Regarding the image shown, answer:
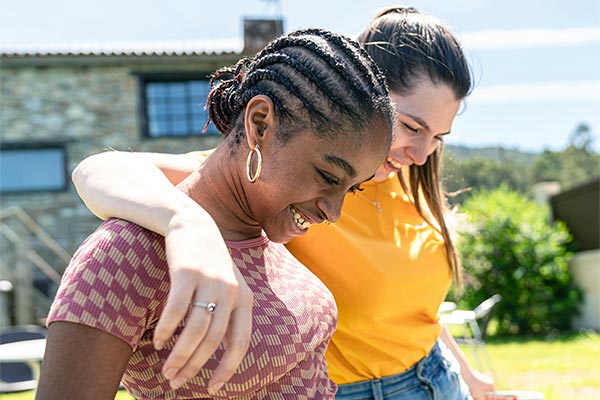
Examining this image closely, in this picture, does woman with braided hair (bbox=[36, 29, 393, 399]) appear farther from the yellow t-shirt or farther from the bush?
the bush

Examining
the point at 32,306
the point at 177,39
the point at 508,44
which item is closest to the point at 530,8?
the point at 508,44

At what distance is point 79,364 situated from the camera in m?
0.87

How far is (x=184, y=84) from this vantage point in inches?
557

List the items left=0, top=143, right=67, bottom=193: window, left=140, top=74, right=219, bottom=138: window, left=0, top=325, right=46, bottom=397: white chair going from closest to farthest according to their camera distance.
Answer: left=0, top=325, right=46, bottom=397: white chair < left=0, top=143, right=67, bottom=193: window < left=140, top=74, right=219, bottom=138: window

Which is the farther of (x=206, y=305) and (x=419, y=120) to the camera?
(x=419, y=120)

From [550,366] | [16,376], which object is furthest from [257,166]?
[550,366]

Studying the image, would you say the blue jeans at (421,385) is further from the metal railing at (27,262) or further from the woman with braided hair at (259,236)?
the metal railing at (27,262)

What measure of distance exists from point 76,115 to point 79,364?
13426mm

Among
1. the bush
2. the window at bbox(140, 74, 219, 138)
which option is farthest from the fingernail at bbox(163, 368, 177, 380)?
the window at bbox(140, 74, 219, 138)

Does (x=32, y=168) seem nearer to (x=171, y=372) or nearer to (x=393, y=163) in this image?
(x=393, y=163)

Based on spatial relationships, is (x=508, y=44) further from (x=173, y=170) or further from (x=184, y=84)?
(x=173, y=170)

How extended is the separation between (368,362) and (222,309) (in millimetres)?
1230

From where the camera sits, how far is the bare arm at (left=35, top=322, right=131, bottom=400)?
34.1 inches

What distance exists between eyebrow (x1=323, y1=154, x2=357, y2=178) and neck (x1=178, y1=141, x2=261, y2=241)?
0.16 m
